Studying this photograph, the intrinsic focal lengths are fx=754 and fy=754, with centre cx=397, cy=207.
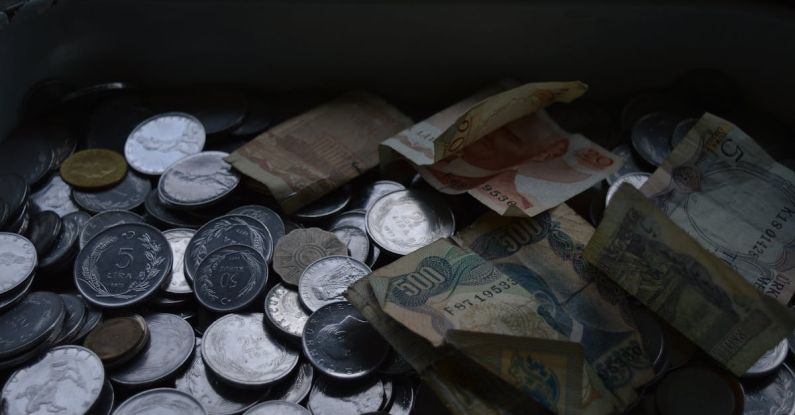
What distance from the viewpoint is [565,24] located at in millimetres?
1698

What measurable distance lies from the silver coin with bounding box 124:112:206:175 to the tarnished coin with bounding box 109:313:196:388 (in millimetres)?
381

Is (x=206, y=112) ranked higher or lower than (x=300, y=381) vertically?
higher

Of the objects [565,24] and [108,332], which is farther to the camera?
[565,24]

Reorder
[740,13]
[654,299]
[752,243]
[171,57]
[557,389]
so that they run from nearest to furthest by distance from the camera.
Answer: [557,389]
[654,299]
[752,243]
[740,13]
[171,57]

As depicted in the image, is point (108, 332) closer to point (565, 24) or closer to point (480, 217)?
point (480, 217)

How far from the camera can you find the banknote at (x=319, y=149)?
155 centimetres

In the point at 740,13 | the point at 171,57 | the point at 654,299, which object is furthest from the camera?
the point at 171,57

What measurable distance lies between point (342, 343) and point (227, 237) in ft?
1.15

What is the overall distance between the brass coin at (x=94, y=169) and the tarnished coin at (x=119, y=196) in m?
0.02

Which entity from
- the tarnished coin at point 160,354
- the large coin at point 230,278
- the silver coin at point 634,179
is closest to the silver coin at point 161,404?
the tarnished coin at point 160,354

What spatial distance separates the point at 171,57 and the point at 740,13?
4.26ft

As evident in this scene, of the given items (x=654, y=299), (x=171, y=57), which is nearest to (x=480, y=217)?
(x=654, y=299)

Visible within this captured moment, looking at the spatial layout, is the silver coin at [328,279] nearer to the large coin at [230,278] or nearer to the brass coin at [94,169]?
the large coin at [230,278]

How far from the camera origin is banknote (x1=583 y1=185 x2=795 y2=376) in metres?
1.21
